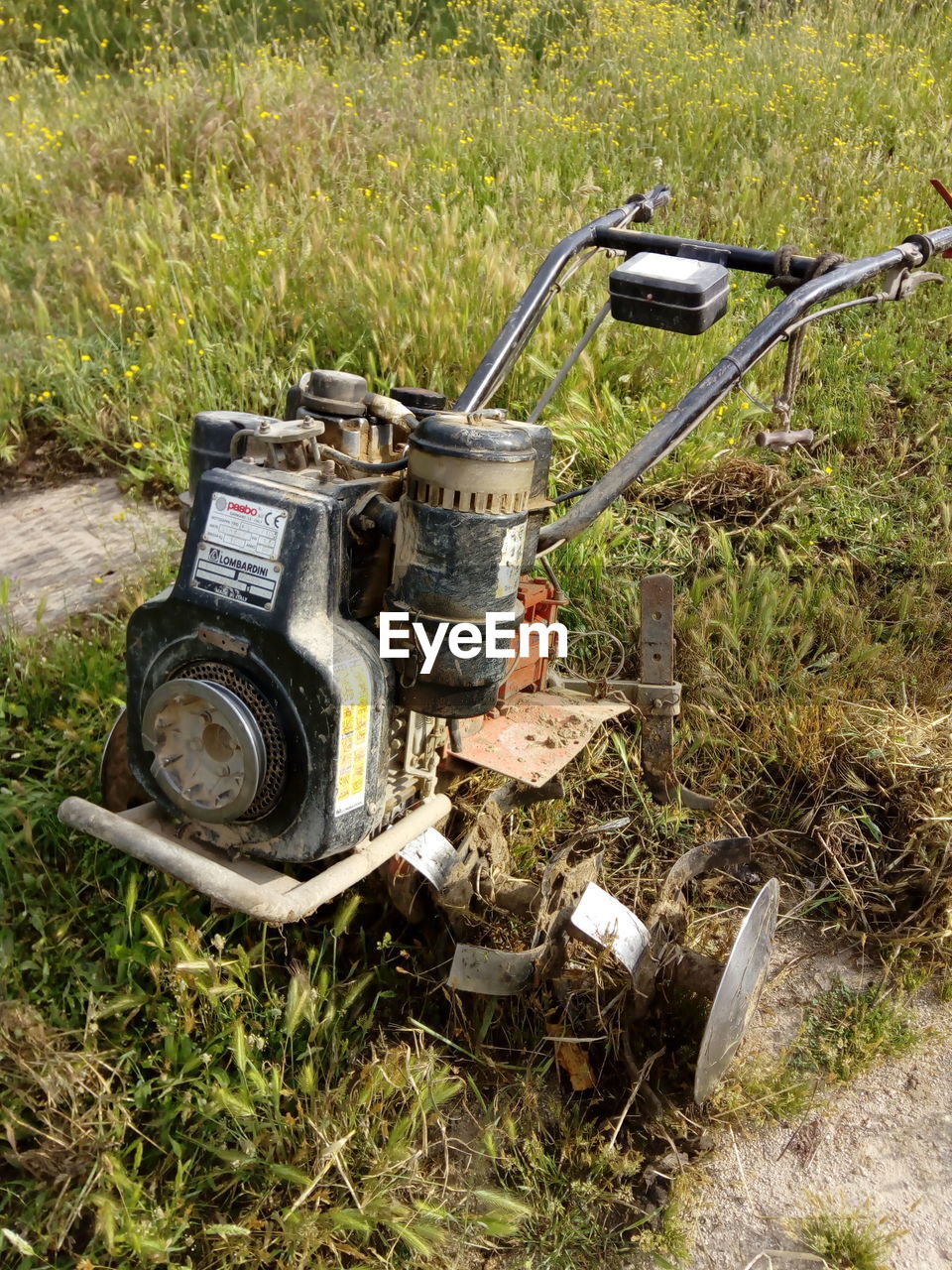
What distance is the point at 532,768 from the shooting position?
2.17 m

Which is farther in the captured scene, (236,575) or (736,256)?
(736,256)

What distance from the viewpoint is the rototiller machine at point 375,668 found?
1.66 meters

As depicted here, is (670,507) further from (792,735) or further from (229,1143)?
(229,1143)

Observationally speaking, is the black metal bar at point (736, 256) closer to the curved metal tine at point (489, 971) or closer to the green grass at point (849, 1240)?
the curved metal tine at point (489, 971)

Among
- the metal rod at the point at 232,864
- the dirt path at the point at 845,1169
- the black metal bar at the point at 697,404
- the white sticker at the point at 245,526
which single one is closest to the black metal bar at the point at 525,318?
the black metal bar at the point at 697,404

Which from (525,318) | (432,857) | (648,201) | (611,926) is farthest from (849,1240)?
(648,201)

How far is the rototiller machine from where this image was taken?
1656mm

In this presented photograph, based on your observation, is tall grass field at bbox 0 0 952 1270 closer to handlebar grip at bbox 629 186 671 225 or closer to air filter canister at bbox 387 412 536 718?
handlebar grip at bbox 629 186 671 225

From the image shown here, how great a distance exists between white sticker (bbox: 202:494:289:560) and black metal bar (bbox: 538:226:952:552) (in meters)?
0.55

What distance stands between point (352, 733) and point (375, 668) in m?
0.12

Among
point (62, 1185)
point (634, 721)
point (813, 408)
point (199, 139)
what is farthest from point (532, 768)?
point (199, 139)

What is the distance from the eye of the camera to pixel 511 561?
5.59 ft

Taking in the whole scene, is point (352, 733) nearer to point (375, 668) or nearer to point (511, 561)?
point (375, 668)

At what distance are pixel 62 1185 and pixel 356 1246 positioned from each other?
1.72ft
